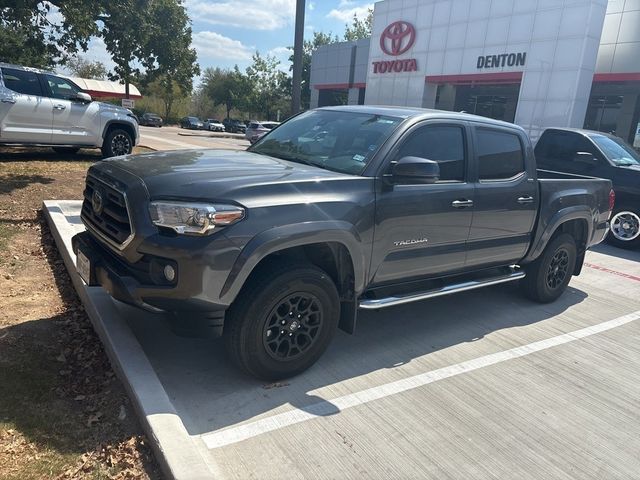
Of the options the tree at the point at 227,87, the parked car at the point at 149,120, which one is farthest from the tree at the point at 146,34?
the tree at the point at 227,87

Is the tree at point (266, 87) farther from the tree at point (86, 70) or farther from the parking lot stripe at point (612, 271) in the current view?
the parking lot stripe at point (612, 271)

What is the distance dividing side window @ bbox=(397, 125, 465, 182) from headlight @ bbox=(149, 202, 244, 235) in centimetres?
159

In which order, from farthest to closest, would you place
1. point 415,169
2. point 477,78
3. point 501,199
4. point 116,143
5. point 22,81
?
point 477,78
point 116,143
point 22,81
point 501,199
point 415,169

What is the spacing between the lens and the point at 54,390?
10.8 feet

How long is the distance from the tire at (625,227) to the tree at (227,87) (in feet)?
190

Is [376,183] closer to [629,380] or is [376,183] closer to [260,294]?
[260,294]

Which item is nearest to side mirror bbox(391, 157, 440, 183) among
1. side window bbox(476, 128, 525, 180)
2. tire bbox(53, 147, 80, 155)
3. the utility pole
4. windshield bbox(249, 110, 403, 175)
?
windshield bbox(249, 110, 403, 175)

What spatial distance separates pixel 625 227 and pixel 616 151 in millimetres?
1411

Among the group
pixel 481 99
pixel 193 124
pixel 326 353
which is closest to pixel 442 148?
pixel 326 353

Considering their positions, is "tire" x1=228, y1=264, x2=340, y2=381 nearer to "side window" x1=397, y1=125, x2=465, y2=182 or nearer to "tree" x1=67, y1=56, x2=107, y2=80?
"side window" x1=397, y1=125, x2=465, y2=182

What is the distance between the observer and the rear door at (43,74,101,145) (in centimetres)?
1089

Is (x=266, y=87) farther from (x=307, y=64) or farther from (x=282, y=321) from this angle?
(x=282, y=321)

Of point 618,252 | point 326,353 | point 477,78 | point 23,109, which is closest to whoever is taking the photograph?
point 326,353

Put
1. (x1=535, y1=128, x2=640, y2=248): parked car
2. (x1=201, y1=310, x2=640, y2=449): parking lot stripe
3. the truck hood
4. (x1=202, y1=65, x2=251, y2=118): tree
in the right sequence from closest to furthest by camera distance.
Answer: (x1=201, y1=310, x2=640, y2=449): parking lot stripe
the truck hood
(x1=535, y1=128, x2=640, y2=248): parked car
(x1=202, y1=65, x2=251, y2=118): tree
